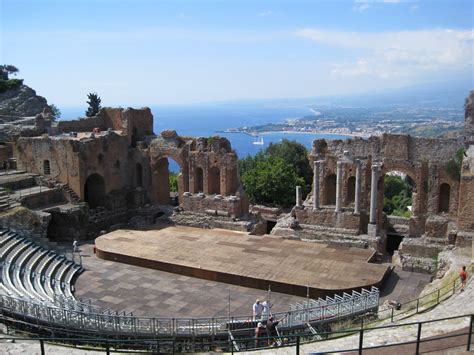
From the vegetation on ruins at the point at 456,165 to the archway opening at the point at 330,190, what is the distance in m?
6.95

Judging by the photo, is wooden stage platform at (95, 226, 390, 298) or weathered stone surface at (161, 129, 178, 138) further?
weathered stone surface at (161, 129, 178, 138)

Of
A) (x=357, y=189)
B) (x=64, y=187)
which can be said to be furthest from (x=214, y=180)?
(x=357, y=189)

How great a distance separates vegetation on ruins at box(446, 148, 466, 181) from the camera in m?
25.8

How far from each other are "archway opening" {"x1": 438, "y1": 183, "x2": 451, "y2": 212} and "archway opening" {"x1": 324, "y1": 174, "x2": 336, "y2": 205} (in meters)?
6.36

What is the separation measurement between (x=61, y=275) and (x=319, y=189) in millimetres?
15655

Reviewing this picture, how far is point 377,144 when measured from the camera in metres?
28.4

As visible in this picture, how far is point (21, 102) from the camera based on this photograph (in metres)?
57.2

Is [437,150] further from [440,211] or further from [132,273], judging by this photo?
[132,273]

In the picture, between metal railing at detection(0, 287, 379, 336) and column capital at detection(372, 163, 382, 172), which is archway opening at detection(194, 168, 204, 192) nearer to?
column capital at detection(372, 163, 382, 172)

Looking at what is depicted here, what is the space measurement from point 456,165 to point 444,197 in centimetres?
219

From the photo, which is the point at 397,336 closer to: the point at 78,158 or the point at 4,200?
the point at 4,200

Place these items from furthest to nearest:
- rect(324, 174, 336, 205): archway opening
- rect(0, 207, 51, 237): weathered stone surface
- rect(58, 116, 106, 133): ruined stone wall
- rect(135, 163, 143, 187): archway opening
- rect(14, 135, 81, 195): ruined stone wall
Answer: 1. rect(58, 116, 106, 133): ruined stone wall
2. rect(135, 163, 143, 187): archway opening
3. rect(14, 135, 81, 195): ruined stone wall
4. rect(324, 174, 336, 205): archway opening
5. rect(0, 207, 51, 237): weathered stone surface

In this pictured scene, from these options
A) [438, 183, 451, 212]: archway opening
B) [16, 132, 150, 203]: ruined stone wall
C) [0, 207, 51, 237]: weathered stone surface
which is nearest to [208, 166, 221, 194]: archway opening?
[16, 132, 150, 203]: ruined stone wall

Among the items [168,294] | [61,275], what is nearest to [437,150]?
[168,294]
